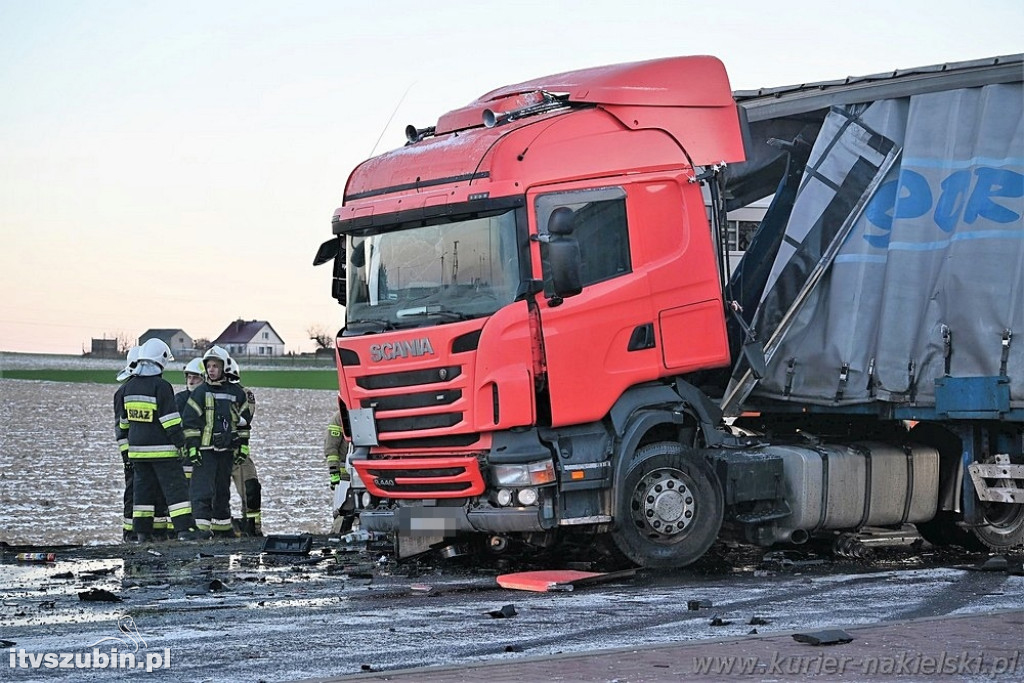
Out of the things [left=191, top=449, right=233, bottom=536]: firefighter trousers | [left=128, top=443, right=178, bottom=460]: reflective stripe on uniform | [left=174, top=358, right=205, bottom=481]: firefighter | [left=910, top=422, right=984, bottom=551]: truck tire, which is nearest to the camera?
[left=910, top=422, right=984, bottom=551]: truck tire

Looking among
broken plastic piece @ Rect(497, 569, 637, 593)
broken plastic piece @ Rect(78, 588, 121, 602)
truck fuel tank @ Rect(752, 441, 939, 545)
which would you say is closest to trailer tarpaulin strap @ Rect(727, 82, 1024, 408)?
truck fuel tank @ Rect(752, 441, 939, 545)

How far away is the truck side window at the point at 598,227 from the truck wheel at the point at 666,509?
1.43 metres

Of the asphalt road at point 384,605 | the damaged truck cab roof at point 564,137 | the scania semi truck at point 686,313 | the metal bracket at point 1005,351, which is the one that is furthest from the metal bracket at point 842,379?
the damaged truck cab roof at point 564,137

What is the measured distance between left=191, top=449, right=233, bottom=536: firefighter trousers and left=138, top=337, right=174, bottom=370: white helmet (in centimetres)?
105

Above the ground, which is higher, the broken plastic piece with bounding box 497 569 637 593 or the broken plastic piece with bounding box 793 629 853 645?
the broken plastic piece with bounding box 497 569 637 593

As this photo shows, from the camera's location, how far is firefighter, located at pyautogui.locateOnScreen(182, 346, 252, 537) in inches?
561

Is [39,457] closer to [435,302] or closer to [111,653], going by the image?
[435,302]

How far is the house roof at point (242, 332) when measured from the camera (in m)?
125

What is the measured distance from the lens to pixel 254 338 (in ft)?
413

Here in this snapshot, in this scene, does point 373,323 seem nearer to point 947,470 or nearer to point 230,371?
point 230,371

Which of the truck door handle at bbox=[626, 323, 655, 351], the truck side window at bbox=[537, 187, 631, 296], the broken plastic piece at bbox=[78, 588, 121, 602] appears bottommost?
the broken plastic piece at bbox=[78, 588, 121, 602]

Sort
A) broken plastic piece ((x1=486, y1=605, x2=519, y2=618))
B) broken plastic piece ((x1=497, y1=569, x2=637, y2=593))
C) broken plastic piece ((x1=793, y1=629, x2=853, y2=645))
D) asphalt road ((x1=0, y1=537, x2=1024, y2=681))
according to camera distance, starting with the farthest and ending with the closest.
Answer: broken plastic piece ((x1=497, y1=569, x2=637, y2=593)) → broken plastic piece ((x1=486, y1=605, x2=519, y2=618)) → asphalt road ((x1=0, y1=537, x2=1024, y2=681)) → broken plastic piece ((x1=793, y1=629, x2=853, y2=645))

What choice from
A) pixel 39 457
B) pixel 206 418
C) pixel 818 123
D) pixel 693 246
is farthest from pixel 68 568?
pixel 39 457

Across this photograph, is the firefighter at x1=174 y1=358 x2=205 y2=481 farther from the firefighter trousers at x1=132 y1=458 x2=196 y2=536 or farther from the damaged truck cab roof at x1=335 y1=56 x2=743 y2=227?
the damaged truck cab roof at x1=335 y1=56 x2=743 y2=227
